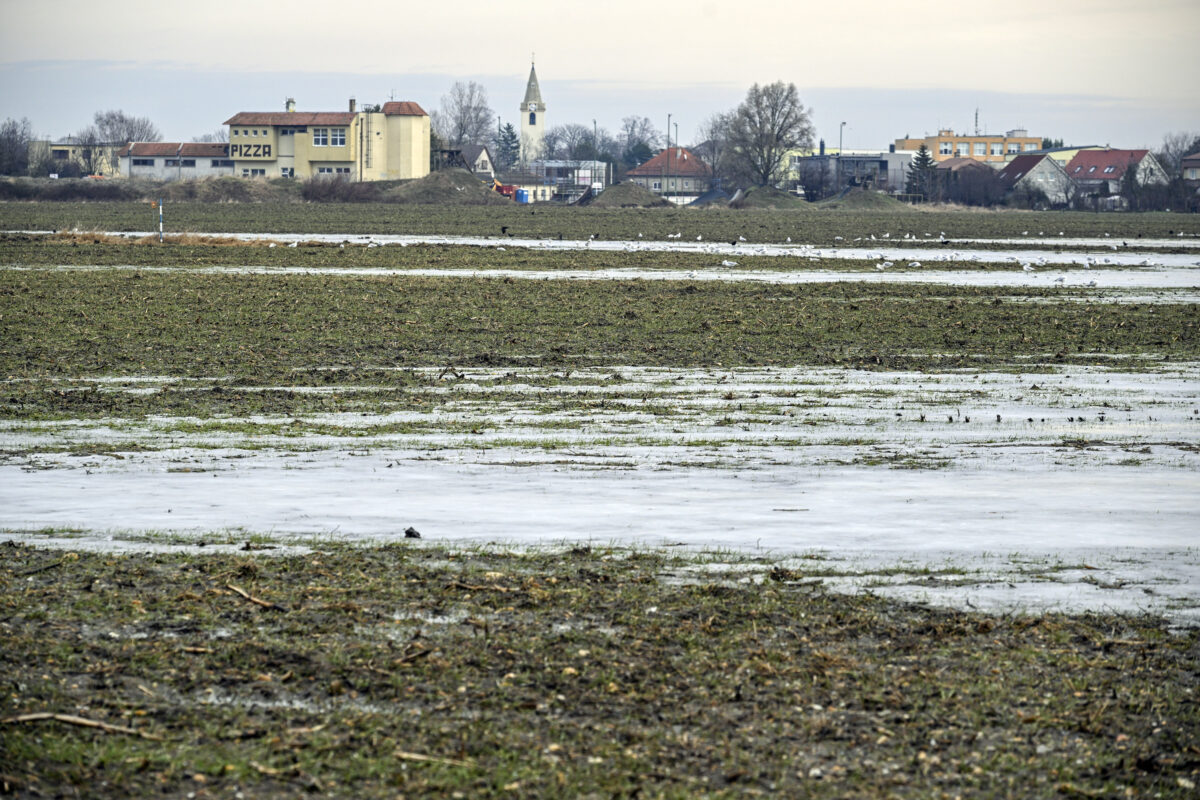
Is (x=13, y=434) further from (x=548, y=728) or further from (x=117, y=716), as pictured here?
(x=548, y=728)

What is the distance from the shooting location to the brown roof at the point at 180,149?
14975cm

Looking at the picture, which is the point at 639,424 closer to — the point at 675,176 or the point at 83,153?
the point at 675,176

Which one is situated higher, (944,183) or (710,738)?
(944,183)

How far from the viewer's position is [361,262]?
36188 millimetres

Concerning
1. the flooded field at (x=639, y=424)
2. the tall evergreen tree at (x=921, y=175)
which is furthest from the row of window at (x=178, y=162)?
the flooded field at (x=639, y=424)

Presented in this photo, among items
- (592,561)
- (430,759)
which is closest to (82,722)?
(430,759)

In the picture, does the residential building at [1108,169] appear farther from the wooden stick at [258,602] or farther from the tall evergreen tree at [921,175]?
the wooden stick at [258,602]

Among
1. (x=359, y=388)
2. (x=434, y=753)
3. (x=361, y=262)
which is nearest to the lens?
(x=434, y=753)

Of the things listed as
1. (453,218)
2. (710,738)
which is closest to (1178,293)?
(710,738)

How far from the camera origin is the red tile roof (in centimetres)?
17050

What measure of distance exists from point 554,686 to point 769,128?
154 m

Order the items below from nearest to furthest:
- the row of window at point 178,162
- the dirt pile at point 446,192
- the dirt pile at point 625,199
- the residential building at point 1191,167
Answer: the dirt pile at point 446,192 → the dirt pile at point 625,199 → the row of window at point 178,162 → the residential building at point 1191,167

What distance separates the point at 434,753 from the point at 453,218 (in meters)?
72.9

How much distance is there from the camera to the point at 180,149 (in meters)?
153
